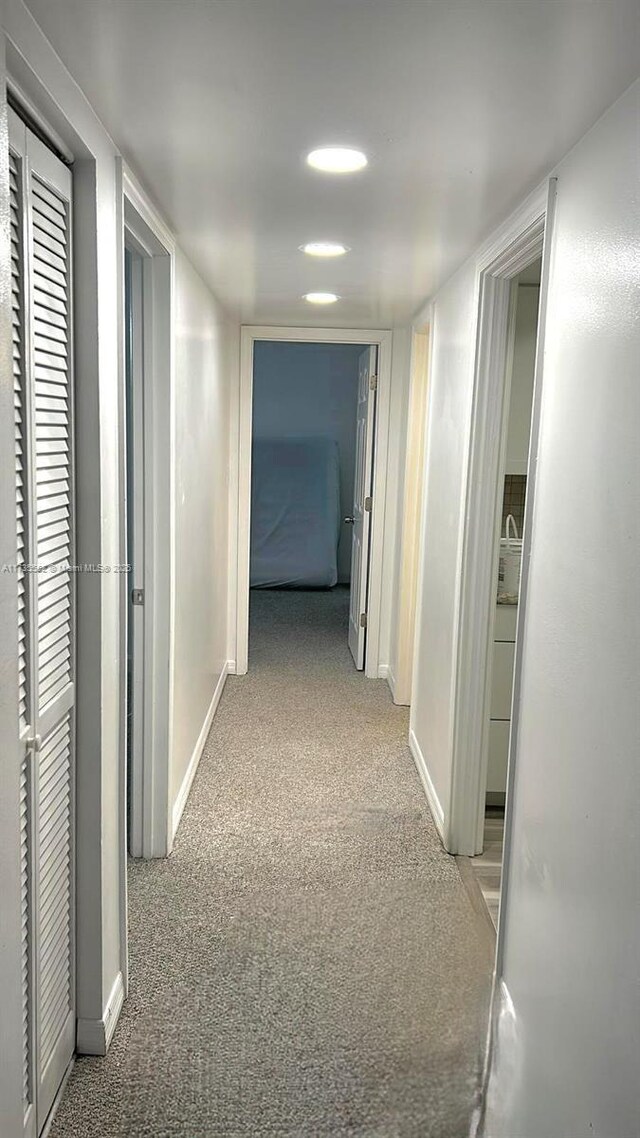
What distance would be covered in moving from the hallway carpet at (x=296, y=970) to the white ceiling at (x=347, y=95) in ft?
6.82

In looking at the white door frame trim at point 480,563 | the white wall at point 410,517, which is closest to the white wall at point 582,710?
the white door frame trim at point 480,563

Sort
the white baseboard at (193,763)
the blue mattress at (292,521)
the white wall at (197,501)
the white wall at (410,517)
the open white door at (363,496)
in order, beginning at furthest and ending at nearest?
the blue mattress at (292,521) → the open white door at (363,496) → the white wall at (410,517) → the white baseboard at (193,763) → the white wall at (197,501)

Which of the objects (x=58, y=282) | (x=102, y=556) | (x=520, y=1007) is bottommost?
(x=520, y=1007)

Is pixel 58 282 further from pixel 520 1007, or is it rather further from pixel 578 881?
pixel 520 1007

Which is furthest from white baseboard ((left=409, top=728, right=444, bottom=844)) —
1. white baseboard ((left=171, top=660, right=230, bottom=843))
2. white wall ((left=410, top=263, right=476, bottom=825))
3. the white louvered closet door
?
the white louvered closet door

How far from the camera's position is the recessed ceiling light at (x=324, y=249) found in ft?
9.34

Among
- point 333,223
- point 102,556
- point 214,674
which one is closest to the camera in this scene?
point 102,556

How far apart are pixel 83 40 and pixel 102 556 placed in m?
A: 0.99

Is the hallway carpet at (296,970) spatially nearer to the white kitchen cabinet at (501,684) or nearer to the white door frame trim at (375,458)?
the white kitchen cabinet at (501,684)

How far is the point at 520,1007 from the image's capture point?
81.0 inches

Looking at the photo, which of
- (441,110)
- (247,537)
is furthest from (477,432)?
(247,537)

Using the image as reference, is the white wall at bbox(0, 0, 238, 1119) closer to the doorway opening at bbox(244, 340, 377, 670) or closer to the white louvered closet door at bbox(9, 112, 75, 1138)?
the white louvered closet door at bbox(9, 112, 75, 1138)

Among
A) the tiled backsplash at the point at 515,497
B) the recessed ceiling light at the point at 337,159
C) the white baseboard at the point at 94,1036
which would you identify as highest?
the recessed ceiling light at the point at 337,159

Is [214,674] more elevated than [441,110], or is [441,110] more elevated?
Answer: [441,110]
